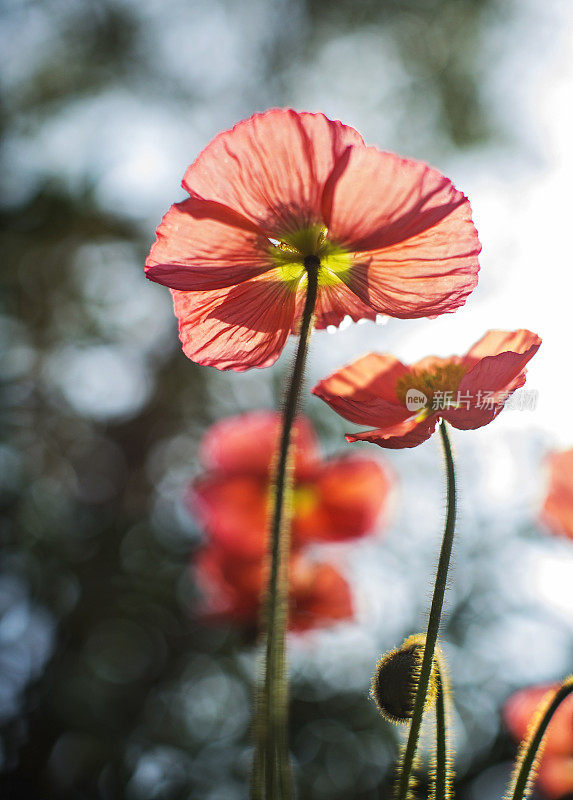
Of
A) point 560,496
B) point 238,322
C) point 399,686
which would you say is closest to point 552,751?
point 560,496

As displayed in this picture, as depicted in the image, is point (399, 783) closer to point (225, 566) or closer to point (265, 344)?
point (265, 344)

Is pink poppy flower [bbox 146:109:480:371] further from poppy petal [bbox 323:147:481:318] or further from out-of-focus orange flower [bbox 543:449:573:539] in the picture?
out-of-focus orange flower [bbox 543:449:573:539]

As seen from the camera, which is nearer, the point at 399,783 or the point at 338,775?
the point at 399,783

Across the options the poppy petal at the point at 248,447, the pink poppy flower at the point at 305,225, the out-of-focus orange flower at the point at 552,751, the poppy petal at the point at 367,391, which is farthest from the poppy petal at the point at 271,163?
the poppy petal at the point at 248,447

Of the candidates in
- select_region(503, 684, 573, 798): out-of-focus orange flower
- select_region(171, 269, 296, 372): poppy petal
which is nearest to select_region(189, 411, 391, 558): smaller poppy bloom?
select_region(503, 684, 573, 798): out-of-focus orange flower

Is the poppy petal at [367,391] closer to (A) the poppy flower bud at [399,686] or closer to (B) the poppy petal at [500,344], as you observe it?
(B) the poppy petal at [500,344]

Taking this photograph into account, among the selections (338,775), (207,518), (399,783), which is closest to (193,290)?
(399,783)
